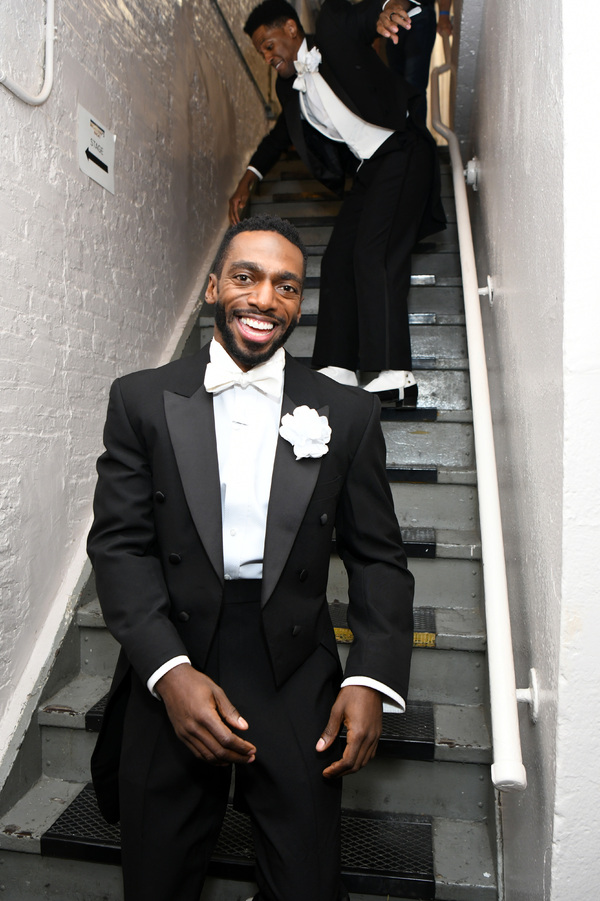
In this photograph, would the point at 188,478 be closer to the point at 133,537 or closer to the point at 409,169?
the point at 133,537

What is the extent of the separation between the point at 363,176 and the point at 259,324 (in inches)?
67.5

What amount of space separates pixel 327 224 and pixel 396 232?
1.06m

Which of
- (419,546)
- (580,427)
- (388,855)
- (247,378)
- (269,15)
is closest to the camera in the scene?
(580,427)

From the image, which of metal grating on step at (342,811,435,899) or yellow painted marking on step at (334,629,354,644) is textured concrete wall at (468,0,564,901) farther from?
yellow painted marking on step at (334,629,354,644)

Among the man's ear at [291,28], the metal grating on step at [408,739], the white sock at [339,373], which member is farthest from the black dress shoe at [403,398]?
the man's ear at [291,28]

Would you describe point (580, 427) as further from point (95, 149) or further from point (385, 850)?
point (95, 149)

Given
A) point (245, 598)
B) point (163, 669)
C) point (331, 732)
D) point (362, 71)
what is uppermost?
point (362, 71)

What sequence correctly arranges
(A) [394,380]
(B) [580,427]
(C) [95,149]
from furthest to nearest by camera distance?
(A) [394,380] → (C) [95,149] → (B) [580,427]

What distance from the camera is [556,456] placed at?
3.39 ft

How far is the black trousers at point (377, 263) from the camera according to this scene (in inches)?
103

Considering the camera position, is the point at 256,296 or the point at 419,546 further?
the point at 419,546

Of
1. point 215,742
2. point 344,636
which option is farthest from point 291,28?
point 215,742

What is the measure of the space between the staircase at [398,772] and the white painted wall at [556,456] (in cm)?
19

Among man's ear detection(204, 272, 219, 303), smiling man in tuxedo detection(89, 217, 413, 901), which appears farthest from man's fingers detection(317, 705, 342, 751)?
man's ear detection(204, 272, 219, 303)
